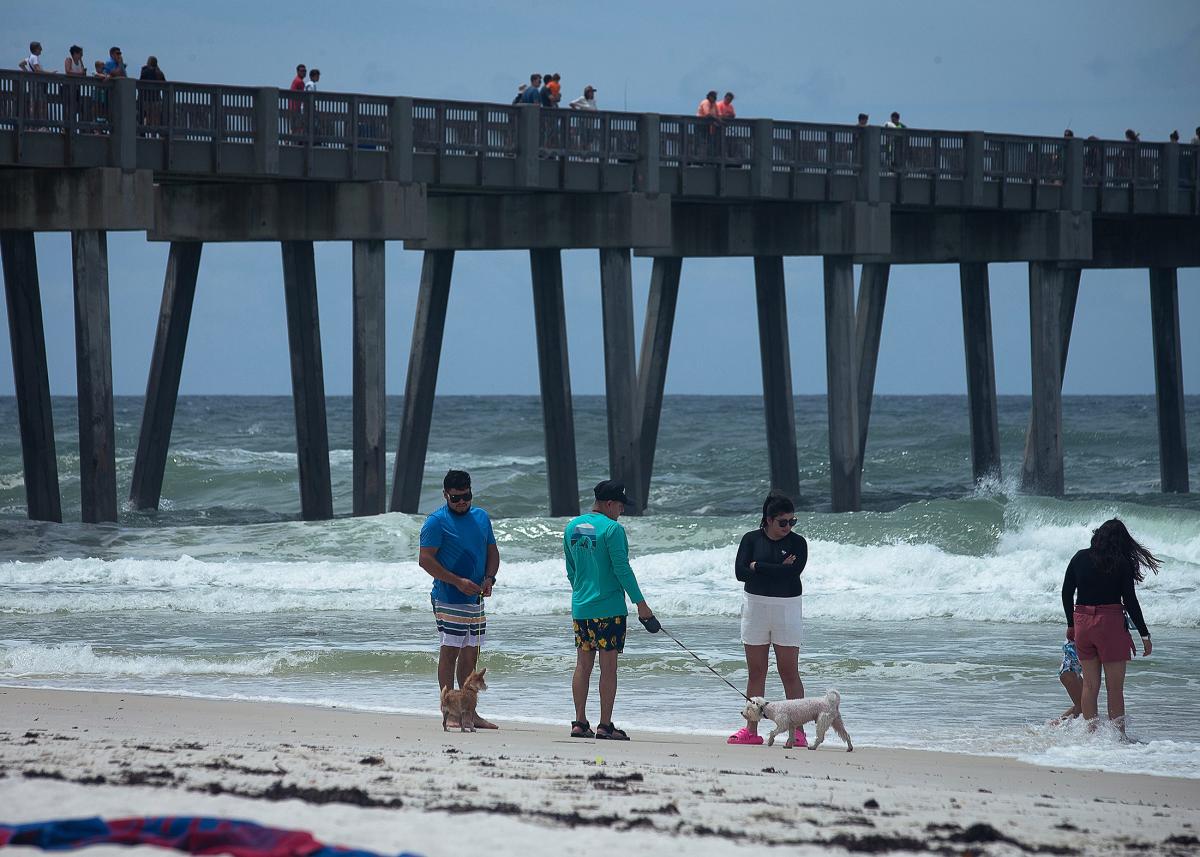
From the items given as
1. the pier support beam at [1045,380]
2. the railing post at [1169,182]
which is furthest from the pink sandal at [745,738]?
the railing post at [1169,182]

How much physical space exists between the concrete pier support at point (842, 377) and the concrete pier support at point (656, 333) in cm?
280

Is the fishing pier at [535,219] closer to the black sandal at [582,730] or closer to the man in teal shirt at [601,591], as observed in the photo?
the man in teal shirt at [601,591]

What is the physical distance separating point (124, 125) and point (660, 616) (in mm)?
8968

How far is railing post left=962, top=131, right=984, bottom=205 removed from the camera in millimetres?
27453

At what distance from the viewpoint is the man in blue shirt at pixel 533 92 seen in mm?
23875

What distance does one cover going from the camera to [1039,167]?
93.9 feet

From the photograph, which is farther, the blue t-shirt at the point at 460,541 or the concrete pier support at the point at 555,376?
the concrete pier support at the point at 555,376

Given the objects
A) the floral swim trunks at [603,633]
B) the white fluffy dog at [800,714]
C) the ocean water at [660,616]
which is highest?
the floral swim trunks at [603,633]

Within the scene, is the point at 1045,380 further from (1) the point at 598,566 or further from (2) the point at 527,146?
(1) the point at 598,566

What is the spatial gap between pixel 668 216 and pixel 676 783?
17428 millimetres

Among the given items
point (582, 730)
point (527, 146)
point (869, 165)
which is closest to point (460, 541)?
point (582, 730)

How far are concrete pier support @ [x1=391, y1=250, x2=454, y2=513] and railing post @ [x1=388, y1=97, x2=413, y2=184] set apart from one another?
4.21 m

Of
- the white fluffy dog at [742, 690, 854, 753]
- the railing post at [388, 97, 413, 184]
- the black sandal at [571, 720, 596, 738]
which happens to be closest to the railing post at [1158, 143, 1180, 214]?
the railing post at [388, 97, 413, 184]

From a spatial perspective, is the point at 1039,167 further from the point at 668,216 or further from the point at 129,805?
the point at 129,805
